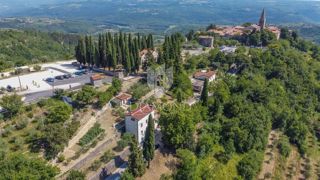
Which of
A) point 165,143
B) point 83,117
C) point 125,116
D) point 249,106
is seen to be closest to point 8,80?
point 83,117

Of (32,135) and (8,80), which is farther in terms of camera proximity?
(8,80)

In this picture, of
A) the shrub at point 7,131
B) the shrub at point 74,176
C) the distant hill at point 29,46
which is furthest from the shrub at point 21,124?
the distant hill at point 29,46

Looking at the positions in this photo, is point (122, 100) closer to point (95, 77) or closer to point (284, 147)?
point (95, 77)

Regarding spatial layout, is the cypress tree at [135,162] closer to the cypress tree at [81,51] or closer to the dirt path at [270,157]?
the dirt path at [270,157]

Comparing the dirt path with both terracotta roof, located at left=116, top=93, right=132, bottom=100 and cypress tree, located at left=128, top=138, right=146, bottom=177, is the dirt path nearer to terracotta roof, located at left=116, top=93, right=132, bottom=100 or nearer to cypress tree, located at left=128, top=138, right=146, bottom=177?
cypress tree, located at left=128, top=138, right=146, bottom=177

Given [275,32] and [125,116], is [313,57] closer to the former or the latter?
[275,32]
